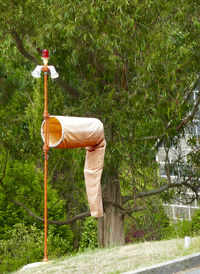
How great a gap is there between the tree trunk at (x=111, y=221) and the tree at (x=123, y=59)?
0.51 m

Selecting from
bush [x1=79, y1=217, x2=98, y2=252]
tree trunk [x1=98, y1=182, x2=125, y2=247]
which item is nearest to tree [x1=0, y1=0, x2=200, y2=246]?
tree trunk [x1=98, y1=182, x2=125, y2=247]

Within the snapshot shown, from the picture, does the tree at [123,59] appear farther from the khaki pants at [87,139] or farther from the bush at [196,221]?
the bush at [196,221]

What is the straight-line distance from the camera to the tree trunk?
15.5 m

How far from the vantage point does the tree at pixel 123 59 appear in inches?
491

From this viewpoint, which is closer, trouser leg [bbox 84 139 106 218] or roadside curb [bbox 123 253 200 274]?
roadside curb [bbox 123 253 200 274]

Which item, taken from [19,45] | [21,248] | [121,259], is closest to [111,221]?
[21,248]

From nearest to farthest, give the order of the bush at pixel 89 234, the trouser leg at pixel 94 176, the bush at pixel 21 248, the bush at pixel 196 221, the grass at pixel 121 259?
the grass at pixel 121 259 → the trouser leg at pixel 94 176 → the bush at pixel 21 248 → the bush at pixel 196 221 → the bush at pixel 89 234

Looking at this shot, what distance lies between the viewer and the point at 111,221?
1562cm

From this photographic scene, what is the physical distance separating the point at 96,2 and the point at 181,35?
6.33 feet

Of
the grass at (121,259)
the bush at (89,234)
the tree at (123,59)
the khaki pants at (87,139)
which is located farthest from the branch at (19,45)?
the bush at (89,234)

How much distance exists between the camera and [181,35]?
12.7m

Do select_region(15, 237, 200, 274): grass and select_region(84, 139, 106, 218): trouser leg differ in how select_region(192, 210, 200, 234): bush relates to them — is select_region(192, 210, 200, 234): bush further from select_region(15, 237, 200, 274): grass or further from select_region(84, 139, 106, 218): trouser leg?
select_region(15, 237, 200, 274): grass

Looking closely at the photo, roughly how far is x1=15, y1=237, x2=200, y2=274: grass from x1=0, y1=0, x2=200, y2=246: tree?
14.4ft

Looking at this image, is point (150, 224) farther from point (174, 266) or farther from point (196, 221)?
point (174, 266)
